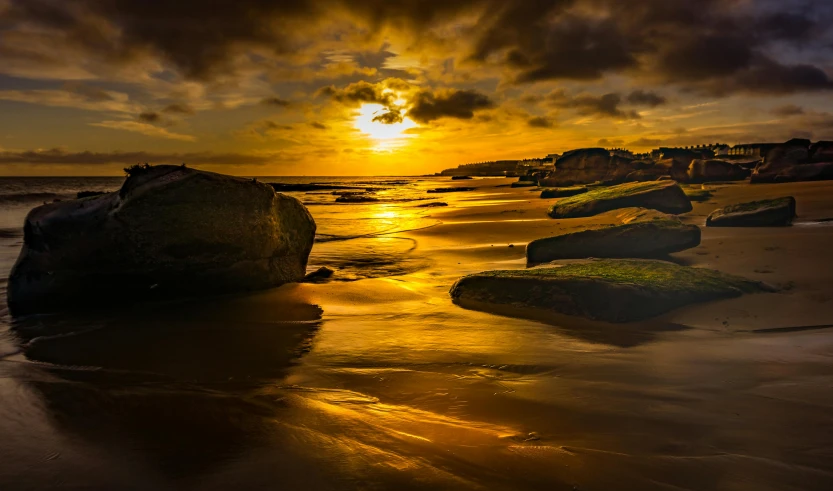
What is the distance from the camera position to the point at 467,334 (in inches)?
159

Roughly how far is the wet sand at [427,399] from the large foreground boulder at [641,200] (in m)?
8.40

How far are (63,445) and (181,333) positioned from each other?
210 cm

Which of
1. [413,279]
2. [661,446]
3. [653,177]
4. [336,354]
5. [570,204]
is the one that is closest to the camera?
[661,446]

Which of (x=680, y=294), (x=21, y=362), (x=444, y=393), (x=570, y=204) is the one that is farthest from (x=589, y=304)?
Answer: (x=570, y=204)

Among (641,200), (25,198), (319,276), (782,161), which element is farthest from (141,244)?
(25,198)

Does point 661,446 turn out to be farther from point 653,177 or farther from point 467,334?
point 653,177

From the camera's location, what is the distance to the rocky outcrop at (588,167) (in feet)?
145

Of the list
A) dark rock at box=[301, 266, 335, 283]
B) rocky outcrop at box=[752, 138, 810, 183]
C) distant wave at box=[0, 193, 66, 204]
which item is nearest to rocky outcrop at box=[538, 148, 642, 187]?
rocky outcrop at box=[752, 138, 810, 183]

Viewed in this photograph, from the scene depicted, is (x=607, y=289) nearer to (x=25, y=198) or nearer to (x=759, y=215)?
(x=759, y=215)

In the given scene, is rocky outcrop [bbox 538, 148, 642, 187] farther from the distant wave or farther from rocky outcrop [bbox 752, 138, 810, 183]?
the distant wave

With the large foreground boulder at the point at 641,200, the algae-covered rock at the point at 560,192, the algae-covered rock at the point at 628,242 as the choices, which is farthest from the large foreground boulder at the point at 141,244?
the algae-covered rock at the point at 560,192

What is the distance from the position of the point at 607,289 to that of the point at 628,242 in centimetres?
281

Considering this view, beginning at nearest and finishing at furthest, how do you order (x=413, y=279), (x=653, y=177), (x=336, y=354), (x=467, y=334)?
1. (x=336, y=354)
2. (x=467, y=334)
3. (x=413, y=279)
4. (x=653, y=177)

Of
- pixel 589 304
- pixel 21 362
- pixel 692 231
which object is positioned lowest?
pixel 21 362
